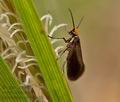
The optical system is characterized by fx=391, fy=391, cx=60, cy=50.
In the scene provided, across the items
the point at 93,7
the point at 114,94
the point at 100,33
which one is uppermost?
the point at 93,7

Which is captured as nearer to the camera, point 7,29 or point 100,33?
point 7,29

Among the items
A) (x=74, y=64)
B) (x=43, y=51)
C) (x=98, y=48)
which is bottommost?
(x=98, y=48)

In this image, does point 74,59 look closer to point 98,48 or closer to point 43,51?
point 43,51

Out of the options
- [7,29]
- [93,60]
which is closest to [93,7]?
[93,60]

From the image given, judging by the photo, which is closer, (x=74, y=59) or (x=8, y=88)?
(x=8, y=88)

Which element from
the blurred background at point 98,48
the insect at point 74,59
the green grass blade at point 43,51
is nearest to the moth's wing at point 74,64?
the insect at point 74,59

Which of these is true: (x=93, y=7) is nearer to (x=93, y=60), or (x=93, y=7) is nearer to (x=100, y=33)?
(x=100, y=33)

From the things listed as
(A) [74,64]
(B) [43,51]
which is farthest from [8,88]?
(A) [74,64]
